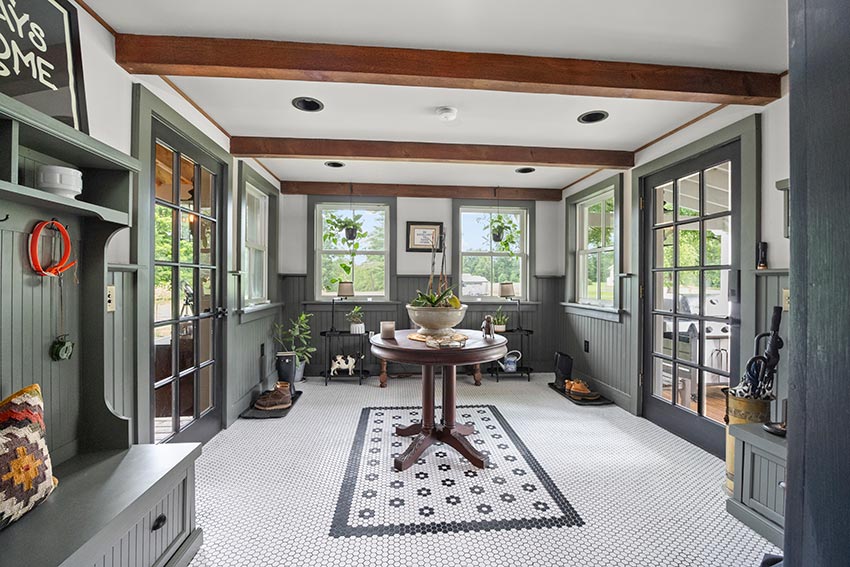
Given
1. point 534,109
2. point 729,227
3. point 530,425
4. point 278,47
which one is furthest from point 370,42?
point 530,425

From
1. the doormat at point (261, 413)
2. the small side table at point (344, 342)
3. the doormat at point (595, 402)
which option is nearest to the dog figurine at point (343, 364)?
the small side table at point (344, 342)

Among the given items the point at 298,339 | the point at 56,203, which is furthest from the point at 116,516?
the point at 298,339

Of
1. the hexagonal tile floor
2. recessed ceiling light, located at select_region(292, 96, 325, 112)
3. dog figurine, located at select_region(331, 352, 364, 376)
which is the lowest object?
the hexagonal tile floor

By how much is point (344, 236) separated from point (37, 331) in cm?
349

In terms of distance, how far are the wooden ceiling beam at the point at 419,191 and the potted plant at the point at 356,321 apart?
4.53 ft

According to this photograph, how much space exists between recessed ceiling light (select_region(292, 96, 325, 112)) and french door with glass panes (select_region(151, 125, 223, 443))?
2.53 feet

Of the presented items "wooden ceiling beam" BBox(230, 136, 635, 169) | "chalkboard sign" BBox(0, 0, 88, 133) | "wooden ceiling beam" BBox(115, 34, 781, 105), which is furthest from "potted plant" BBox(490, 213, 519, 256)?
"chalkboard sign" BBox(0, 0, 88, 133)

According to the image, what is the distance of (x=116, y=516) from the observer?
4.12 feet

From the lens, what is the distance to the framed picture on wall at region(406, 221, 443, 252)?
16.2 feet

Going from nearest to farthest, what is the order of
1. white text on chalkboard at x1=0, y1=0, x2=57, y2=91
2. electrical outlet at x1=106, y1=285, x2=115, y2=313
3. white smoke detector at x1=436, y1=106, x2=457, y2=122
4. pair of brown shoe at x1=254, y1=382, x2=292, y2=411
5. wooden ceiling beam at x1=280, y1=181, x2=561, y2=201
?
white text on chalkboard at x1=0, y1=0, x2=57, y2=91 < electrical outlet at x1=106, y1=285, x2=115, y2=313 < white smoke detector at x1=436, y1=106, x2=457, y2=122 < pair of brown shoe at x1=254, y1=382, x2=292, y2=411 < wooden ceiling beam at x1=280, y1=181, x2=561, y2=201

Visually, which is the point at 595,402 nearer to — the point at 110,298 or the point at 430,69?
the point at 430,69

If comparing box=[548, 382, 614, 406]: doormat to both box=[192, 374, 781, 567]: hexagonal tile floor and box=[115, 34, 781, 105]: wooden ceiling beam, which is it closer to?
box=[192, 374, 781, 567]: hexagonal tile floor

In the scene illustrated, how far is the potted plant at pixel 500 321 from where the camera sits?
4.77 m

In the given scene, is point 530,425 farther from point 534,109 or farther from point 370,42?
point 370,42
